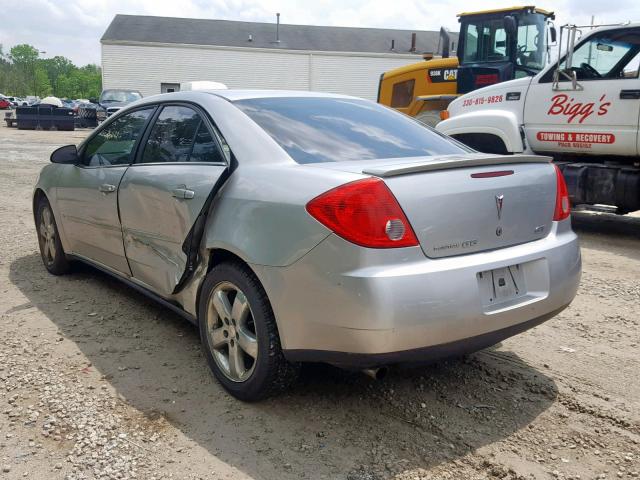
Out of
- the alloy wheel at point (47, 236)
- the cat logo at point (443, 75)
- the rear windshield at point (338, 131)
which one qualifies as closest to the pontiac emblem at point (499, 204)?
the rear windshield at point (338, 131)

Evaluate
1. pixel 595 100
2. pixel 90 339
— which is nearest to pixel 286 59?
pixel 595 100

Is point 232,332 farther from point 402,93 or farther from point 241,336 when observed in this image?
point 402,93

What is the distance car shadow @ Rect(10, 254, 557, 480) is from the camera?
2703mm

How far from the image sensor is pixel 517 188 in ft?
9.96

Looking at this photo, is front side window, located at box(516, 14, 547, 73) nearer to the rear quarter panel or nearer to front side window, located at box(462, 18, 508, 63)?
front side window, located at box(462, 18, 508, 63)

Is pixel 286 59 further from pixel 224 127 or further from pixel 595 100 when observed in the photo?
pixel 224 127

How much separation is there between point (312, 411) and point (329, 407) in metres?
0.09

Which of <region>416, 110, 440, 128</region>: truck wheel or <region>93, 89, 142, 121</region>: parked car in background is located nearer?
<region>416, 110, 440, 128</region>: truck wheel

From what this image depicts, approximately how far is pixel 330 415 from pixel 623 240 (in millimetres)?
5748

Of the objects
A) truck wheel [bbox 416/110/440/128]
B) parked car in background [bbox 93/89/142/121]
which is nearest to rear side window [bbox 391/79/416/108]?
truck wheel [bbox 416/110/440/128]

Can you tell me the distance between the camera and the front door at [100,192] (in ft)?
13.9

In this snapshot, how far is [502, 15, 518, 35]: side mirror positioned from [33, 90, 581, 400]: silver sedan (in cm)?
665

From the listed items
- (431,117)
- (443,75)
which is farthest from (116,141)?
(443,75)

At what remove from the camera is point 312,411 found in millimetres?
3096
